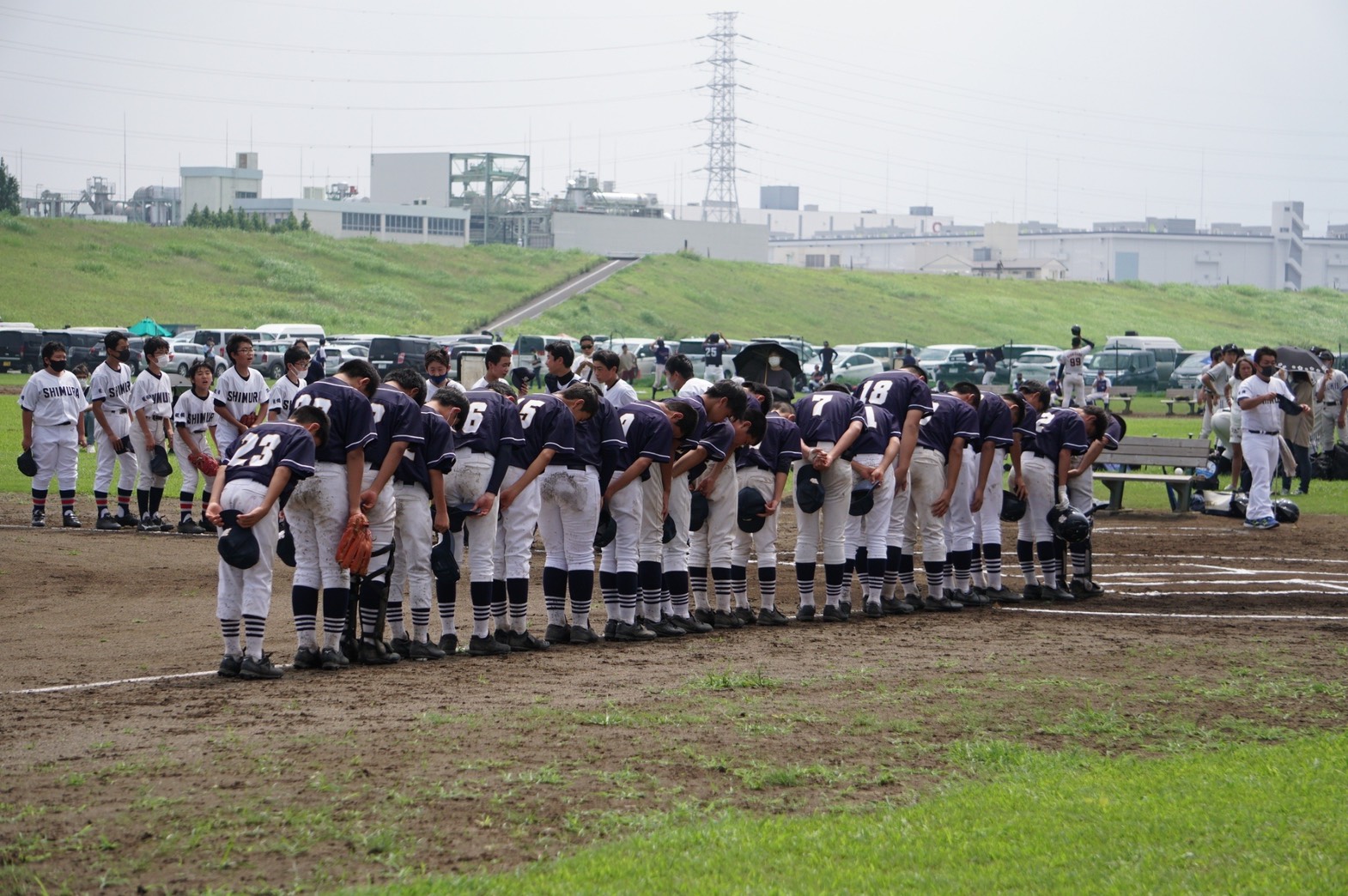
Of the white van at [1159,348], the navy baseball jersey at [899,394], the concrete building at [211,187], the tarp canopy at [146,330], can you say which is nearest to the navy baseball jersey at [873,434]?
the navy baseball jersey at [899,394]

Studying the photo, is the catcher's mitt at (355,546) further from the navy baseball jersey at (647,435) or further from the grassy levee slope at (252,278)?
the grassy levee slope at (252,278)

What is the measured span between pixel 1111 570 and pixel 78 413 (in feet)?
38.7

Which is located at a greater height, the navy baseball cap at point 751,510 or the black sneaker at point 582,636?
the navy baseball cap at point 751,510

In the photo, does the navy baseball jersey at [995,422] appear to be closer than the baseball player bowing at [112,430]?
Yes

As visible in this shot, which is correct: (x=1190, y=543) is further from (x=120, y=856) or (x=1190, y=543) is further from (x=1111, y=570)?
(x=120, y=856)

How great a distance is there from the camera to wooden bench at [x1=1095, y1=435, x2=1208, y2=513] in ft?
62.4

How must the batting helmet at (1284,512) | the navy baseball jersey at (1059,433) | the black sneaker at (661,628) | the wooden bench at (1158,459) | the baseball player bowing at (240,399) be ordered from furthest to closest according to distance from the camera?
the wooden bench at (1158,459), the batting helmet at (1284,512), the baseball player bowing at (240,399), the navy baseball jersey at (1059,433), the black sneaker at (661,628)

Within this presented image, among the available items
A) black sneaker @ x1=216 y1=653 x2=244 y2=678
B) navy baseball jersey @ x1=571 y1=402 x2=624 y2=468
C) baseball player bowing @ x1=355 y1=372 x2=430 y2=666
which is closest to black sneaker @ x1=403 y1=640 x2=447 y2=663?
baseball player bowing @ x1=355 y1=372 x2=430 y2=666

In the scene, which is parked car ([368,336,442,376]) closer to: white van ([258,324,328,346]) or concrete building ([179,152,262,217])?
white van ([258,324,328,346])

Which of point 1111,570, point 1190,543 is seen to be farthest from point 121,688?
point 1190,543

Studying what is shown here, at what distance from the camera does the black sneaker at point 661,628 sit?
10.5 meters

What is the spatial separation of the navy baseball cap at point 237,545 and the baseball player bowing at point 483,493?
1.71 metres

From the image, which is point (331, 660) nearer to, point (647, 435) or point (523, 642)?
point (523, 642)

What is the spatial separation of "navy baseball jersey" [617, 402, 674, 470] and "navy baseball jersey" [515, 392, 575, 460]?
0.49 metres
